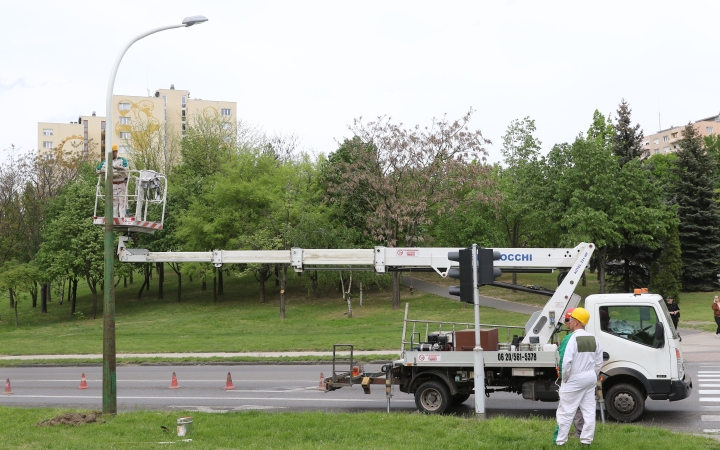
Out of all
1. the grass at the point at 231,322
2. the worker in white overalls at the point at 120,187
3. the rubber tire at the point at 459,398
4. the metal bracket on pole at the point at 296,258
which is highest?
the worker in white overalls at the point at 120,187

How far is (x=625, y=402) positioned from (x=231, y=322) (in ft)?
109

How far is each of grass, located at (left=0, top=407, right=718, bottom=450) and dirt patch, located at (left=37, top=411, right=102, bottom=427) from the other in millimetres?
179

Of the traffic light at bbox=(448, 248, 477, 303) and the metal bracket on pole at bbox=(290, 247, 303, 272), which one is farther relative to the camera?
the metal bracket on pole at bbox=(290, 247, 303, 272)

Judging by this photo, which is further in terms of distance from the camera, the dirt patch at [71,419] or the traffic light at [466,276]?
the dirt patch at [71,419]

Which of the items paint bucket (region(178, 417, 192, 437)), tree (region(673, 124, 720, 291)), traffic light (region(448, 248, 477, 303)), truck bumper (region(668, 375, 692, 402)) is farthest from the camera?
tree (region(673, 124, 720, 291))

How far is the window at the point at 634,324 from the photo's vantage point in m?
11.8

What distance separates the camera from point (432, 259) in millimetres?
13359

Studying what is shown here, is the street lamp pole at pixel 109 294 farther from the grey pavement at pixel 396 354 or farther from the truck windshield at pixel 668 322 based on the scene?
the grey pavement at pixel 396 354

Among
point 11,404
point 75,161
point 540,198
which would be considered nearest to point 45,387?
point 11,404

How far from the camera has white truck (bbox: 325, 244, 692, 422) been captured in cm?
1173

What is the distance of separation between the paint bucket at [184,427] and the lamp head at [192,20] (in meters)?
6.10

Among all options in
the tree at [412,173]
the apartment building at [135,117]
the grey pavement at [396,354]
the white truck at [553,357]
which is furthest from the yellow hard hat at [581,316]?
the apartment building at [135,117]

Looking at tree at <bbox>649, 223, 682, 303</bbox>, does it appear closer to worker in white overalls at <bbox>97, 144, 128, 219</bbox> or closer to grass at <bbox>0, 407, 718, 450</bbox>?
grass at <bbox>0, 407, 718, 450</bbox>

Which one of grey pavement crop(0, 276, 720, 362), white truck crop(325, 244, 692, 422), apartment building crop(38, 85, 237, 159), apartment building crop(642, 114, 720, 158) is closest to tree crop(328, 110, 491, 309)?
grey pavement crop(0, 276, 720, 362)
